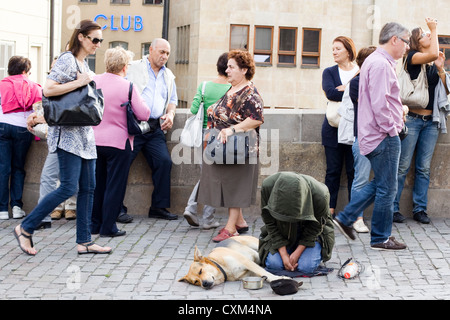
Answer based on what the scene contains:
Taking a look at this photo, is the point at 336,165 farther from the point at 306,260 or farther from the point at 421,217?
the point at 306,260

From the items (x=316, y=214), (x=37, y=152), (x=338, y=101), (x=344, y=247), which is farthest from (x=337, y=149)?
(x=37, y=152)

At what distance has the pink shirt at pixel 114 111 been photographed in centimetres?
878

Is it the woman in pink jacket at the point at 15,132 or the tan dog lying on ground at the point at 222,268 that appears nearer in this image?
the tan dog lying on ground at the point at 222,268

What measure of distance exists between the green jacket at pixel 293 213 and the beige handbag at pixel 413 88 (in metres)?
2.54

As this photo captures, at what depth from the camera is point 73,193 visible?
800 centimetres

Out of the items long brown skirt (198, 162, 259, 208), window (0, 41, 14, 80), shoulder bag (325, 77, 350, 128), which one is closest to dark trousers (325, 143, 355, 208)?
shoulder bag (325, 77, 350, 128)

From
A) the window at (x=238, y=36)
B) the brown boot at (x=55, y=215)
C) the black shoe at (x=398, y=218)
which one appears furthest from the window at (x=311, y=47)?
the brown boot at (x=55, y=215)

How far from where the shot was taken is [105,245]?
28.2ft

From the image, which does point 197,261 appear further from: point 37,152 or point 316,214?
point 37,152

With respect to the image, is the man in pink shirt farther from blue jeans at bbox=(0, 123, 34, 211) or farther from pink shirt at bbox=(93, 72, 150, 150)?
blue jeans at bbox=(0, 123, 34, 211)

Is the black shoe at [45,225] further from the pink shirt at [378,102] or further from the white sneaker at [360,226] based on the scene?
the pink shirt at [378,102]

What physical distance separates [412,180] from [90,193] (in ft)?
12.8

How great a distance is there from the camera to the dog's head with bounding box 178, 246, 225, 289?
22.8ft

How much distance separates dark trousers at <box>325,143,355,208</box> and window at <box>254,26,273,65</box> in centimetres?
3729
